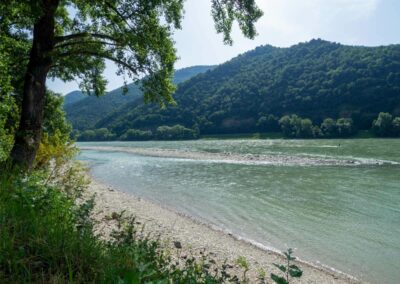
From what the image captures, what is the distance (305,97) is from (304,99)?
7.70 feet

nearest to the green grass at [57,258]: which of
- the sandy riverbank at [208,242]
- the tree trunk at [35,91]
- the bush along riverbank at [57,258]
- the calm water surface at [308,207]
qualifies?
the bush along riverbank at [57,258]

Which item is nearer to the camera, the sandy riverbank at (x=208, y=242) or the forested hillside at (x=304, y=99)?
the sandy riverbank at (x=208, y=242)

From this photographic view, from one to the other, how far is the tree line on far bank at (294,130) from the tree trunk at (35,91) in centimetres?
11953

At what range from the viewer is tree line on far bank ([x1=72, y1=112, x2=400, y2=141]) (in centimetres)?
11238

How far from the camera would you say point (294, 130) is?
133 meters

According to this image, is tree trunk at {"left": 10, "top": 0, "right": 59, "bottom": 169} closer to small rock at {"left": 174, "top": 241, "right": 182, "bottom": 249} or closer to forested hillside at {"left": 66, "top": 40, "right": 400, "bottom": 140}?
small rock at {"left": 174, "top": 241, "right": 182, "bottom": 249}

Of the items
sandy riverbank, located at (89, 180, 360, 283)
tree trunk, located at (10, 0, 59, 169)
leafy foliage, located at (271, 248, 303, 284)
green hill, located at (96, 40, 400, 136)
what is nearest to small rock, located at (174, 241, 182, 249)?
A: sandy riverbank, located at (89, 180, 360, 283)

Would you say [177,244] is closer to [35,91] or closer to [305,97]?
[35,91]

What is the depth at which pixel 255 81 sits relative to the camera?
7712 inches

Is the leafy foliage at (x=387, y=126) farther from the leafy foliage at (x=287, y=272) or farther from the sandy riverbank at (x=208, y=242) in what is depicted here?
the leafy foliage at (x=287, y=272)

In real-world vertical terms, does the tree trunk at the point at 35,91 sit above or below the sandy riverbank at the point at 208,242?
above

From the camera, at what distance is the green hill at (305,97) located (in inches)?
5536

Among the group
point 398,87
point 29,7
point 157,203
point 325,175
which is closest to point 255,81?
point 398,87

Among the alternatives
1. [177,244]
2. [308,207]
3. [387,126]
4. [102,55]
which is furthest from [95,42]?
[387,126]
